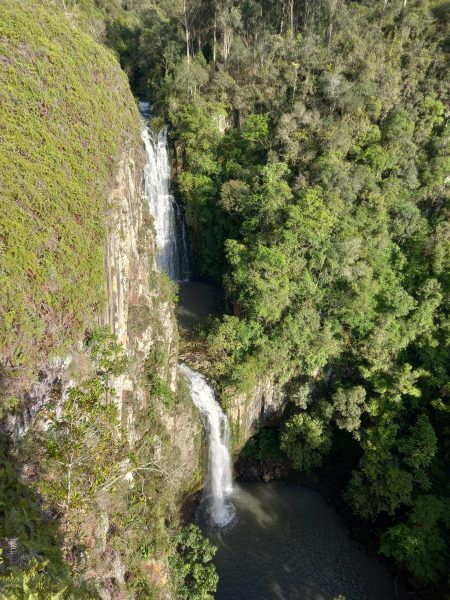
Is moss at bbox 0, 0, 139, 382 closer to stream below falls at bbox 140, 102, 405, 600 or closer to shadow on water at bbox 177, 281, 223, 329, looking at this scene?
stream below falls at bbox 140, 102, 405, 600

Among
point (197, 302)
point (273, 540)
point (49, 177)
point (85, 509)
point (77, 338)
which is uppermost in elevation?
point (49, 177)

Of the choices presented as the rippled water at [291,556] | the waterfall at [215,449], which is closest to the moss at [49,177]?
the waterfall at [215,449]

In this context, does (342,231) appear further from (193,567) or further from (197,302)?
(193,567)

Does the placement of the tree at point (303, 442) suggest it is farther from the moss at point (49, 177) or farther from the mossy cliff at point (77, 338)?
the moss at point (49, 177)

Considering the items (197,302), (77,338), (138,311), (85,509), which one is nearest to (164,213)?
(197,302)

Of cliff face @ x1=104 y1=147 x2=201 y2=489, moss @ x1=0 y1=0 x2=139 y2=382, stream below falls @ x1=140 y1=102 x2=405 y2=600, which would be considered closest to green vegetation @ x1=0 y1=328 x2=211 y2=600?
cliff face @ x1=104 y1=147 x2=201 y2=489

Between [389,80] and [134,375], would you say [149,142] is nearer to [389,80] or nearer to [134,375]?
[389,80]
